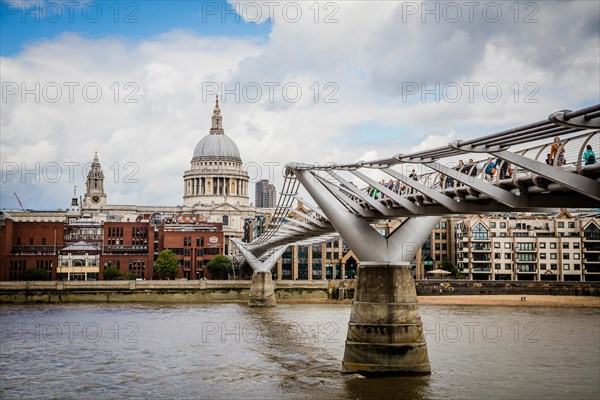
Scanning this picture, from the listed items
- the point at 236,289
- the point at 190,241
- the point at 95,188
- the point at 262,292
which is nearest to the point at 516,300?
the point at 262,292

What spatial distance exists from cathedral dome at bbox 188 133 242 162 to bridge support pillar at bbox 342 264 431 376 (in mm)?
132696

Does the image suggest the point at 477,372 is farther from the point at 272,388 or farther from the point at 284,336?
the point at 284,336

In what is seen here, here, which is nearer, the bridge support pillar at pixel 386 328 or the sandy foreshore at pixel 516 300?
the bridge support pillar at pixel 386 328

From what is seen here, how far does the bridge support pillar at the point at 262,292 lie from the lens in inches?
2515

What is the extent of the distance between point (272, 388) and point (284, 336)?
1490cm

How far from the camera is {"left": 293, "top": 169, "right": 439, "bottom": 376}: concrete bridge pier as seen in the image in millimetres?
24297

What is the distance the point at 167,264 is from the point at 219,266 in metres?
6.22

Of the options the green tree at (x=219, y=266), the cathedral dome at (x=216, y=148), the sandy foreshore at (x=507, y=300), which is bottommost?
the sandy foreshore at (x=507, y=300)

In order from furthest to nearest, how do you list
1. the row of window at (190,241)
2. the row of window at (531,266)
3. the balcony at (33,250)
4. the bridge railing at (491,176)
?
the row of window at (190,241) < the balcony at (33,250) < the row of window at (531,266) < the bridge railing at (491,176)

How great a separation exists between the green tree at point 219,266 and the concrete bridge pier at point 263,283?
22.9 m

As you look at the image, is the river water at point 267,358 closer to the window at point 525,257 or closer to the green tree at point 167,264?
the window at point 525,257

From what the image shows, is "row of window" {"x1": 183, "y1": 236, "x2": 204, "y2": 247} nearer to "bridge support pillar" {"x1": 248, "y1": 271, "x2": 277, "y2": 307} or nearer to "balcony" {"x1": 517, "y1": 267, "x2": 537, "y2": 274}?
"bridge support pillar" {"x1": 248, "y1": 271, "x2": 277, "y2": 307}

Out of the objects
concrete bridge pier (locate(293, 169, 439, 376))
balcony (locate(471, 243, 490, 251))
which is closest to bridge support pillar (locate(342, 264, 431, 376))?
concrete bridge pier (locate(293, 169, 439, 376))

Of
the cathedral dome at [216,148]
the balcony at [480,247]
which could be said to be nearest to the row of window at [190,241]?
the balcony at [480,247]
